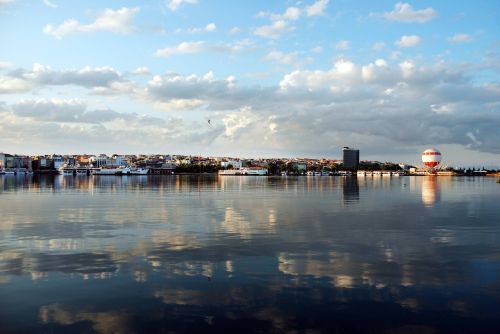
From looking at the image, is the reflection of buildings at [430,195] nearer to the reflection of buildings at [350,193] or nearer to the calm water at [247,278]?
the reflection of buildings at [350,193]

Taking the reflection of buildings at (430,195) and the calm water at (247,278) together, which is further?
the reflection of buildings at (430,195)

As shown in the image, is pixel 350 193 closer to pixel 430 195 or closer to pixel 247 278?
pixel 430 195

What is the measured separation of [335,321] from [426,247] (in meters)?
11.5

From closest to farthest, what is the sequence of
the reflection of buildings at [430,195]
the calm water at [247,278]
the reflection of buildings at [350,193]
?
1. the calm water at [247,278]
2. the reflection of buildings at [430,195]
3. the reflection of buildings at [350,193]

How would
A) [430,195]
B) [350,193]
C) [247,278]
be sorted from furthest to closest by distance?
[350,193], [430,195], [247,278]

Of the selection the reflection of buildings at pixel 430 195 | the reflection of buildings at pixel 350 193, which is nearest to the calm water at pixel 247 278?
the reflection of buildings at pixel 430 195

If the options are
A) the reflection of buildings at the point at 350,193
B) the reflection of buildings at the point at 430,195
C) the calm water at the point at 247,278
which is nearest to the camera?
the calm water at the point at 247,278

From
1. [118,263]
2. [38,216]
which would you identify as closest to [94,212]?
[38,216]

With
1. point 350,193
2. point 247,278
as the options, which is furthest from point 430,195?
point 247,278

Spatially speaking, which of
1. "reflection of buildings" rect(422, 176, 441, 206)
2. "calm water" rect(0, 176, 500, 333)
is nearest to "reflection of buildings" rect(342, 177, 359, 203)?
"reflection of buildings" rect(422, 176, 441, 206)

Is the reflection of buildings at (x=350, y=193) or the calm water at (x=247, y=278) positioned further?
the reflection of buildings at (x=350, y=193)

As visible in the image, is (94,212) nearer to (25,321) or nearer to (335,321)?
(25,321)

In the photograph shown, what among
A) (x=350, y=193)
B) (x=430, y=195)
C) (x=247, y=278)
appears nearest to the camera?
(x=247, y=278)

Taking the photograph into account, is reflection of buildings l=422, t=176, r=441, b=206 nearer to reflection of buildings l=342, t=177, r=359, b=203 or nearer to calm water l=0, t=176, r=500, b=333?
reflection of buildings l=342, t=177, r=359, b=203
